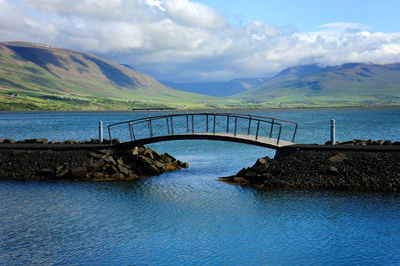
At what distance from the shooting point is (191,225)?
54.2 feet

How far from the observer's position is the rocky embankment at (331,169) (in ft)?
64.7

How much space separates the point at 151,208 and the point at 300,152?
9128 millimetres

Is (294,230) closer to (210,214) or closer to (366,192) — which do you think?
(210,214)

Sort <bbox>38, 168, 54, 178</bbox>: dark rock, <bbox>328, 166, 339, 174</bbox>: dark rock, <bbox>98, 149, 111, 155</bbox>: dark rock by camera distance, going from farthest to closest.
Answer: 1. <bbox>98, 149, 111, 155</bbox>: dark rock
2. <bbox>38, 168, 54, 178</bbox>: dark rock
3. <bbox>328, 166, 339, 174</bbox>: dark rock

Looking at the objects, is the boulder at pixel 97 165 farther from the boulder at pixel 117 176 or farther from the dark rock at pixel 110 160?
the boulder at pixel 117 176

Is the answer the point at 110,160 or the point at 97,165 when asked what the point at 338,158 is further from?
the point at 97,165

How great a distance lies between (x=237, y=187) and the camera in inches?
891

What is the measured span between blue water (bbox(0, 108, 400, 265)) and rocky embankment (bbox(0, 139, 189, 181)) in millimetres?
1110

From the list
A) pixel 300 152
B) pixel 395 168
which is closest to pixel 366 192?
pixel 395 168

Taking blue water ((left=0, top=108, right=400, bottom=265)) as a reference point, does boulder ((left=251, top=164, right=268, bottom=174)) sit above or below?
above

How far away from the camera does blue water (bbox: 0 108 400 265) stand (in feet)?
44.0

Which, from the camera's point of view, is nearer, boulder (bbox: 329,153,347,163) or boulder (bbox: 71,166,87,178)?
boulder (bbox: 329,153,347,163)

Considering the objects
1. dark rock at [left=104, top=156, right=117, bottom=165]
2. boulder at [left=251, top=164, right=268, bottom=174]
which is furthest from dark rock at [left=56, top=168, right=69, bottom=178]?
boulder at [left=251, top=164, right=268, bottom=174]

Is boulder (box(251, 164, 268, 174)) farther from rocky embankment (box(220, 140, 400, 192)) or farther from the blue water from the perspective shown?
the blue water
